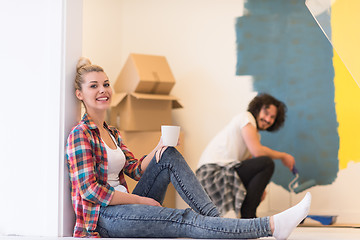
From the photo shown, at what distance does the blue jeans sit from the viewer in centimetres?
174

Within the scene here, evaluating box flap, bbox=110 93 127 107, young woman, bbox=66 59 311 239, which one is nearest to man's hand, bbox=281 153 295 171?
box flap, bbox=110 93 127 107

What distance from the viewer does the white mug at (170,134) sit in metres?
1.96

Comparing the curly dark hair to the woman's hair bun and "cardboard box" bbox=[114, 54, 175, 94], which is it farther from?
the woman's hair bun

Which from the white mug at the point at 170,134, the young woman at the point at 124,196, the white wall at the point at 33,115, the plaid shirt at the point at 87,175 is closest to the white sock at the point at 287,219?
the young woman at the point at 124,196

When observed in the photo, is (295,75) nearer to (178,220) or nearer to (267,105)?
(267,105)

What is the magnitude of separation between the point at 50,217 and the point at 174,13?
2.68m

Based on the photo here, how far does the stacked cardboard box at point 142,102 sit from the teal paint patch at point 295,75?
787 mm

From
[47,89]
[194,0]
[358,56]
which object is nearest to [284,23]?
[194,0]

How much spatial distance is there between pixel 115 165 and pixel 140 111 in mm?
1552

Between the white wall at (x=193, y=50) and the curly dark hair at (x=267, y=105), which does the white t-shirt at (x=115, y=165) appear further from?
the white wall at (x=193, y=50)

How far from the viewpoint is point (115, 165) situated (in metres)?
2.01

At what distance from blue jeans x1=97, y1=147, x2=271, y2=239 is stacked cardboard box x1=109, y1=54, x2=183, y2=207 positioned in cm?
146

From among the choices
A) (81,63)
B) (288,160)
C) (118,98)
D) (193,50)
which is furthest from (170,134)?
(193,50)

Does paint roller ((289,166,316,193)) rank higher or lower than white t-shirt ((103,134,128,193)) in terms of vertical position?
lower
